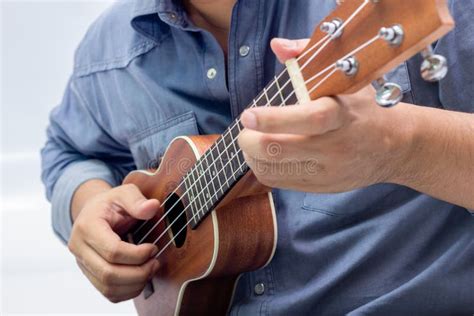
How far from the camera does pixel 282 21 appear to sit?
97 centimetres

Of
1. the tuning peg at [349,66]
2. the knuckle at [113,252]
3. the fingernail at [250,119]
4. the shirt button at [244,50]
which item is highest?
the tuning peg at [349,66]

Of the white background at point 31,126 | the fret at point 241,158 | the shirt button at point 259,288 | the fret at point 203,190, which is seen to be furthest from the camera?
the white background at point 31,126

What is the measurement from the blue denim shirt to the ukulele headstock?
232 millimetres

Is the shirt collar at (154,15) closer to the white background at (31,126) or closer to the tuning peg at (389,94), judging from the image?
the tuning peg at (389,94)

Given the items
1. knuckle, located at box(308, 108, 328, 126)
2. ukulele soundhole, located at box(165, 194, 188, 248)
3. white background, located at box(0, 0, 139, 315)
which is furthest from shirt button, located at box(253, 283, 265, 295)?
white background, located at box(0, 0, 139, 315)

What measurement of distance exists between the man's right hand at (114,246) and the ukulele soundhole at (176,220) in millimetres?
26

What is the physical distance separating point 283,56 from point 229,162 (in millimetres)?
173

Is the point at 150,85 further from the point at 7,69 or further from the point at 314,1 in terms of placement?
the point at 7,69

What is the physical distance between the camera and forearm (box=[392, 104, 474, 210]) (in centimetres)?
68

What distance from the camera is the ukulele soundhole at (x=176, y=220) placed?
0.98 meters

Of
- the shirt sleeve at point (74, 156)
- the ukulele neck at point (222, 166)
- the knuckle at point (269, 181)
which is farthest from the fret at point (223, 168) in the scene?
the shirt sleeve at point (74, 156)

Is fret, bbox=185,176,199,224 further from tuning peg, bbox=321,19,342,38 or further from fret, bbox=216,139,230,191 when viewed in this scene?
tuning peg, bbox=321,19,342,38

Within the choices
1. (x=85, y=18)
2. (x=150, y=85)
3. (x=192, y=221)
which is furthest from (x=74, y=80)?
(x=85, y=18)

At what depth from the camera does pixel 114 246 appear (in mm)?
1024
